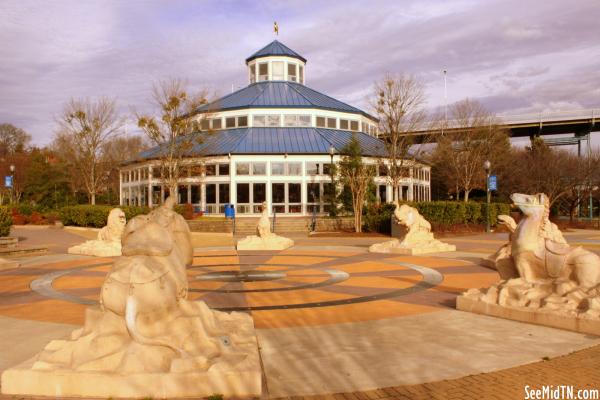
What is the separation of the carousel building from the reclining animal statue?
28.9 m

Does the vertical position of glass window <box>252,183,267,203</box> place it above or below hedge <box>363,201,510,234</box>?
above

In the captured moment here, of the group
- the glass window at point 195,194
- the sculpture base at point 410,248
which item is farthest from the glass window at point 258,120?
the sculpture base at point 410,248

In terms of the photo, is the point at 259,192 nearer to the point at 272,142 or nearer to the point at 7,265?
the point at 272,142

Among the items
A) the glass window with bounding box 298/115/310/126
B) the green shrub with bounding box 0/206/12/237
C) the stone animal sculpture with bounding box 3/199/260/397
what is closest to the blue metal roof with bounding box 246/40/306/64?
the glass window with bounding box 298/115/310/126

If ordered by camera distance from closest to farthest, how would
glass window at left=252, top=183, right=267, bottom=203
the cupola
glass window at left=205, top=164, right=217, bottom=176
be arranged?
1. glass window at left=252, top=183, right=267, bottom=203
2. glass window at left=205, top=164, right=217, bottom=176
3. the cupola

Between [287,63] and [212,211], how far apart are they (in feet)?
66.6

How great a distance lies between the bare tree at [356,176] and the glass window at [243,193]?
9618mm

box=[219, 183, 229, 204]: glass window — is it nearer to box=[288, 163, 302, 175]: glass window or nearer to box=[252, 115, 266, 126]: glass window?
box=[288, 163, 302, 175]: glass window

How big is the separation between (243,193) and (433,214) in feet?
58.0

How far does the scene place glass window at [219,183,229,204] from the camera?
42.9 metres

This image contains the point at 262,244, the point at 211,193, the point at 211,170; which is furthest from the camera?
the point at 211,193

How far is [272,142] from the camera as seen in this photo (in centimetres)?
4406

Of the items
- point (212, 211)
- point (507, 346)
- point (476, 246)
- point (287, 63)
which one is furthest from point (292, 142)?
point (507, 346)

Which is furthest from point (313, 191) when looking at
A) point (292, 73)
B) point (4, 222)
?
point (4, 222)
